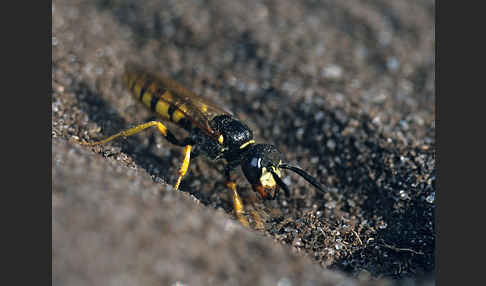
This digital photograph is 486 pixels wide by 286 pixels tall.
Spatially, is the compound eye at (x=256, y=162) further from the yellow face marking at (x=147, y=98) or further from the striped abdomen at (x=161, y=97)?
the yellow face marking at (x=147, y=98)

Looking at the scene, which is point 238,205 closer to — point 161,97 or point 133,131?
point 133,131

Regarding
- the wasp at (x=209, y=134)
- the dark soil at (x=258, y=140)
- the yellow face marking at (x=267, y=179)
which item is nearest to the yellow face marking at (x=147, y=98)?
the wasp at (x=209, y=134)

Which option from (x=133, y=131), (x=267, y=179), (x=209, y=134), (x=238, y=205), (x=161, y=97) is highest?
(x=161, y=97)

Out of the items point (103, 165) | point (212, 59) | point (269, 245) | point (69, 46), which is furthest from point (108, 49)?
point (269, 245)

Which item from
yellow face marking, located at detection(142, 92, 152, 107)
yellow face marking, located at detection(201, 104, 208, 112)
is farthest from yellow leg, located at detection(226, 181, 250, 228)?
yellow face marking, located at detection(142, 92, 152, 107)

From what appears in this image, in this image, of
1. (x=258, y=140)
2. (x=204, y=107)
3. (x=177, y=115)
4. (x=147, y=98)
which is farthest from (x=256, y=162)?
(x=147, y=98)

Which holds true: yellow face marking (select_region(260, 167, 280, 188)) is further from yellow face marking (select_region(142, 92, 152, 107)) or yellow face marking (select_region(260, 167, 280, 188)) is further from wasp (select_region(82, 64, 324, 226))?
yellow face marking (select_region(142, 92, 152, 107))

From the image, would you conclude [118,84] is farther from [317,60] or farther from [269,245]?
[269,245]
